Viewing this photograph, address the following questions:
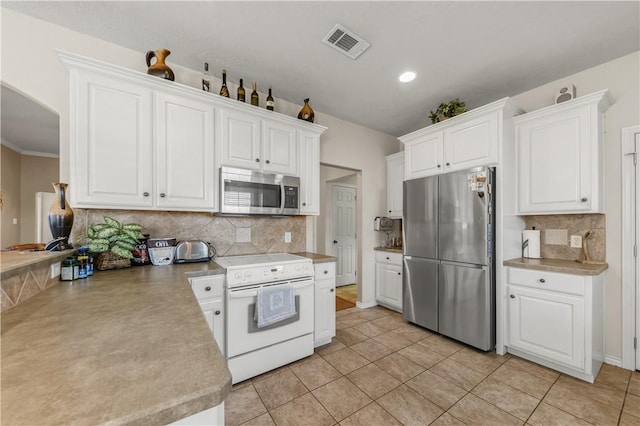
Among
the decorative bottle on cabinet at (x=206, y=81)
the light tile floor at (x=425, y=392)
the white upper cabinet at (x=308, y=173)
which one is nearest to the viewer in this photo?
the light tile floor at (x=425, y=392)

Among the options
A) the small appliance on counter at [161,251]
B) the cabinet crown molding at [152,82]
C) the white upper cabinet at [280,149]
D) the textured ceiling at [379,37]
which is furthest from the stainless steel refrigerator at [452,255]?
the small appliance on counter at [161,251]

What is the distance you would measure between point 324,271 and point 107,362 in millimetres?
2025

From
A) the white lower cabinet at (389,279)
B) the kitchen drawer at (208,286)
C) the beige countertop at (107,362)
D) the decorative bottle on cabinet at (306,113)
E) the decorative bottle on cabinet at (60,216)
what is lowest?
the white lower cabinet at (389,279)

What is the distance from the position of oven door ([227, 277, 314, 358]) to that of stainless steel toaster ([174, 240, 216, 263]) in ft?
1.63

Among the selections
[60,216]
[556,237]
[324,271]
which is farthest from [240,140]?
[556,237]

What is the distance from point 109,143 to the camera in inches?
73.2

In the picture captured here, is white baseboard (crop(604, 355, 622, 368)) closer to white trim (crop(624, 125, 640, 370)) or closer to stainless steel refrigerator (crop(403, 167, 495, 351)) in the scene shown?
white trim (crop(624, 125, 640, 370))

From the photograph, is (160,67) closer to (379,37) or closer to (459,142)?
(379,37)

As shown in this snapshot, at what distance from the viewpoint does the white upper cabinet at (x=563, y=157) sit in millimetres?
2162

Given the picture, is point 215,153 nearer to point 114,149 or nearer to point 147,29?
point 114,149

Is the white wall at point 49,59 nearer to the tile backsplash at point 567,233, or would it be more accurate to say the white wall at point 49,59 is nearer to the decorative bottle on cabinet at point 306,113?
the decorative bottle on cabinet at point 306,113

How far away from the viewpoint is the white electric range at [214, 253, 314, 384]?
1970 mm

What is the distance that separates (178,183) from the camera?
211 cm

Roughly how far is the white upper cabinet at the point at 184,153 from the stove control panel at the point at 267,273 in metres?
0.67
